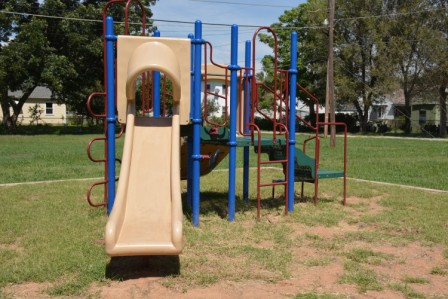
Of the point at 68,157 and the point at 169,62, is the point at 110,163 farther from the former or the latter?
the point at 68,157

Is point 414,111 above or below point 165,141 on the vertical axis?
above

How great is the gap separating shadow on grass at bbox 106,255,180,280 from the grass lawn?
13mm

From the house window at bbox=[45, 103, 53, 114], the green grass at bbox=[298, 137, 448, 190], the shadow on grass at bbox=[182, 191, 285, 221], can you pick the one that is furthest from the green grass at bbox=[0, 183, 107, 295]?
the house window at bbox=[45, 103, 53, 114]

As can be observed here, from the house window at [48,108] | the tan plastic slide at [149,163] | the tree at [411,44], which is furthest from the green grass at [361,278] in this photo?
the house window at [48,108]

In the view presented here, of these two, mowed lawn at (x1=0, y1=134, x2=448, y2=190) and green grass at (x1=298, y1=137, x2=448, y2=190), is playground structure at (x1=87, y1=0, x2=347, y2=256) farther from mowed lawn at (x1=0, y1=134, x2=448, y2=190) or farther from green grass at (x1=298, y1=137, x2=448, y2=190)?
mowed lawn at (x1=0, y1=134, x2=448, y2=190)

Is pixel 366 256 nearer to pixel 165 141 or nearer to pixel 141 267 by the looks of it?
pixel 141 267

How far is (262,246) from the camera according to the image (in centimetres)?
532

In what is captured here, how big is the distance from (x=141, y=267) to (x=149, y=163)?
4.15 feet

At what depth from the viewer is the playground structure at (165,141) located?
4711 mm

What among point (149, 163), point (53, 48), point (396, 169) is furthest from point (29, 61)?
point (149, 163)

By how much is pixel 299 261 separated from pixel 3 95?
28.1m

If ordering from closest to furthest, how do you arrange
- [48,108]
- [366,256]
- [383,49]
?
[366,256], [383,49], [48,108]

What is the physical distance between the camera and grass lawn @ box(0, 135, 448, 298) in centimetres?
418

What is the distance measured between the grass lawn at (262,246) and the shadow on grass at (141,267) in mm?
13
